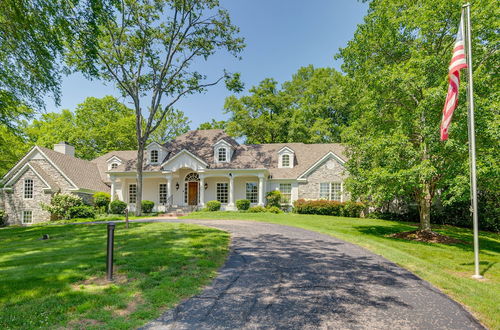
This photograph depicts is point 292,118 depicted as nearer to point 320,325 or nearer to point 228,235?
point 228,235

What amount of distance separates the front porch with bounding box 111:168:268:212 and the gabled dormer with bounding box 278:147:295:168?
2.43 m

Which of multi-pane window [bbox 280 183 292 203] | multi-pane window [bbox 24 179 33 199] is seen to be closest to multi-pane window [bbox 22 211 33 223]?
multi-pane window [bbox 24 179 33 199]

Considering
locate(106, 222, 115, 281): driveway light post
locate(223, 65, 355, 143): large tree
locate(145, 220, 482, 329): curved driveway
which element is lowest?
locate(145, 220, 482, 329): curved driveway

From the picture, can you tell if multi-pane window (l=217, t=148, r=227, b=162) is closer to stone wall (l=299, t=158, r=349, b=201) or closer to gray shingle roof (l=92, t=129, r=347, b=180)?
gray shingle roof (l=92, t=129, r=347, b=180)

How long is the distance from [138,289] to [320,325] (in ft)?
10.5

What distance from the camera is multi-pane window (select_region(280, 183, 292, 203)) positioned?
80.5 feet

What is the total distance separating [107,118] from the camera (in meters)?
41.5

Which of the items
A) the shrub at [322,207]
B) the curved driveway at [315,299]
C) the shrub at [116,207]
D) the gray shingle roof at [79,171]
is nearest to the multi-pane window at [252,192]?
the shrub at [322,207]

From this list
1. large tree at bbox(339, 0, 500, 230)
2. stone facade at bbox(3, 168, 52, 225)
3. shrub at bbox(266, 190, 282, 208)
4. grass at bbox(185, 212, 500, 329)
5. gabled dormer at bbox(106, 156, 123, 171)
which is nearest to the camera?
grass at bbox(185, 212, 500, 329)

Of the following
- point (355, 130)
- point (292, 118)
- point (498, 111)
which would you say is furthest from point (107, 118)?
point (498, 111)

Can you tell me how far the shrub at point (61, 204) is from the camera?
21641mm

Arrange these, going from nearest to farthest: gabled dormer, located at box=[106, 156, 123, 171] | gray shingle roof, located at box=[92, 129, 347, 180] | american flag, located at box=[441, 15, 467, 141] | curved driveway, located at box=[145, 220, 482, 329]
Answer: curved driveway, located at box=[145, 220, 482, 329], american flag, located at box=[441, 15, 467, 141], gray shingle roof, located at box=[92, 129, 347, 180], gabled dormer, located at box=[106, 156, 123, 171]

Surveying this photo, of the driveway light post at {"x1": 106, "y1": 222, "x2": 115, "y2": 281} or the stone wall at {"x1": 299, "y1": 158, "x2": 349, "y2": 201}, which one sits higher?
the stone wall at {"x1": 299, "y1": 158, "x2": 349, "y2": 201}

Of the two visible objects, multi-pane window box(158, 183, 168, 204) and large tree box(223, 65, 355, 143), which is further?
large tree box(223, 65, 355, 143)
